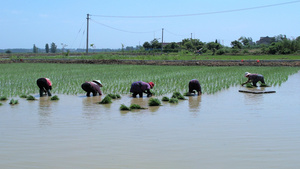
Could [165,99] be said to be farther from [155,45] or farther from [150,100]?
[155,45]

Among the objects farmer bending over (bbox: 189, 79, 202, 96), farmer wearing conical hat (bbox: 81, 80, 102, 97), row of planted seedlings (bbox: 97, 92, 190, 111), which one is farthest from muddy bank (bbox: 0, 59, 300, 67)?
row of planted seedlings (bbox: 97, 92, 190, 111)

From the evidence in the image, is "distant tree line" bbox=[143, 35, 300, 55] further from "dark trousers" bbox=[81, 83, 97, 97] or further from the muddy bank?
"dark trousers" bbox=[81, 83, 97, 97]

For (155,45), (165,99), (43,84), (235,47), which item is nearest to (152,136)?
(165,99)

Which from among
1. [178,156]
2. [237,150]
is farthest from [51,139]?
[237,150]

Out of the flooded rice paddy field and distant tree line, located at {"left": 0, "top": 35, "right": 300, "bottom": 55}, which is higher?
distant tree line, located at {"left": 0, "top": 35, "right": 300, "bottom": 55}

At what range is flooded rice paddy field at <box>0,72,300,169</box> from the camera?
4.35 metres

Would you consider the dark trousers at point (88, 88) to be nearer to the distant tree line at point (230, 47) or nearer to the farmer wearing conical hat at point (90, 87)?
the farmer wearing conical hat at point (90, 87)

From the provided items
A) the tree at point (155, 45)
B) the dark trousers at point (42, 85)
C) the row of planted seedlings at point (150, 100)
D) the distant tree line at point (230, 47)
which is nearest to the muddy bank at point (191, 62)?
the distant tree line at point (230, 47)

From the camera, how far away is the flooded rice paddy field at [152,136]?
4348 mm

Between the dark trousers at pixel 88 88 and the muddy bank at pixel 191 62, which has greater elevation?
the muddy bank at pixel 191 62

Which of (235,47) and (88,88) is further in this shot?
(235,47)

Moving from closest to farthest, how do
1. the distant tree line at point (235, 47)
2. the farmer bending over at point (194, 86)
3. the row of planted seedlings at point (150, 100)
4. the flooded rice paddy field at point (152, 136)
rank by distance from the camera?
the flooded rice paddy field at point (152, 136) < the row of planted seedlings at point (150, 100) < the farmer bending over at point (194, 86) < the distant tree line at point (235, 47)

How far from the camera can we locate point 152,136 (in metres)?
5.57

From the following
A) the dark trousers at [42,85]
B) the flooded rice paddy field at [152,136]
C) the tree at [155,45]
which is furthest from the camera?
the tree at [155,45]
